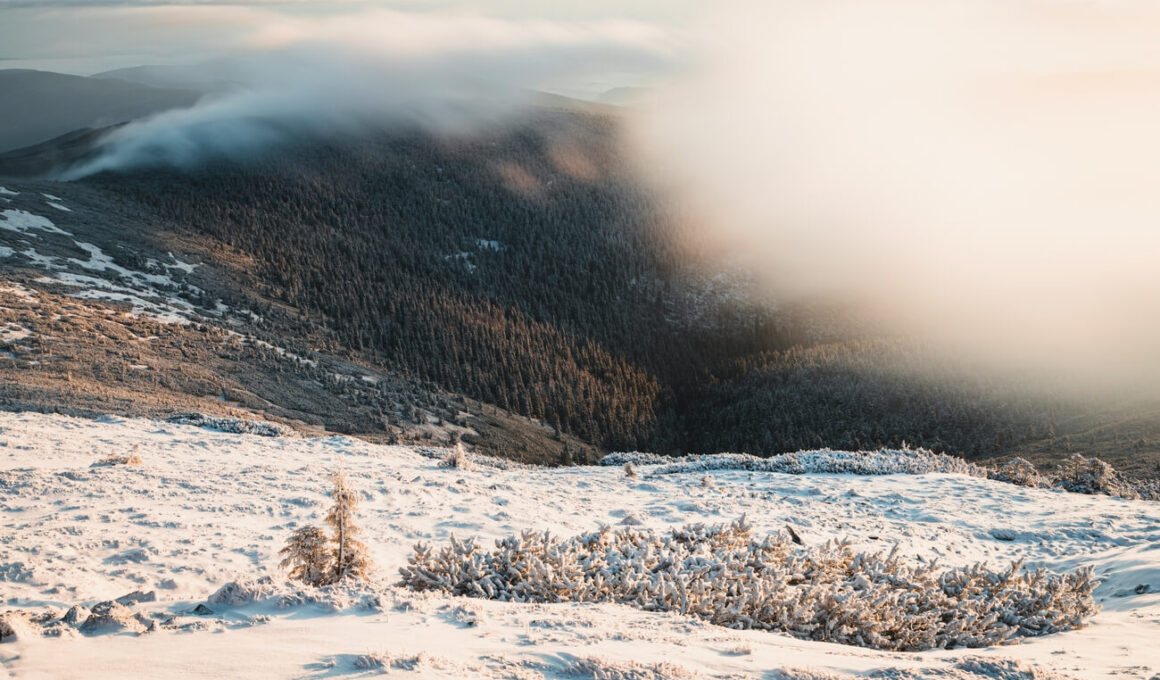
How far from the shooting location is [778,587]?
32.9ft

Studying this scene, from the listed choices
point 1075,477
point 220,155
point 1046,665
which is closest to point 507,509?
point 1046,665

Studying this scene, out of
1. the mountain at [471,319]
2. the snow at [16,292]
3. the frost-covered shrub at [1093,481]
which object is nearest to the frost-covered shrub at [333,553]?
the mountain at [471,319]

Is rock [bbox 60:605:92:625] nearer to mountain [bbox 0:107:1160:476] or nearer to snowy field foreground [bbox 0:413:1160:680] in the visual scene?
snowy field foreground [bbox 0:413:1160:680]

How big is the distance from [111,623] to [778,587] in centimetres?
757

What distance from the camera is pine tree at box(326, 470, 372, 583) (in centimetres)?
995

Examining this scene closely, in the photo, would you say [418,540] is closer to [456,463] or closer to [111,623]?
[111,623]

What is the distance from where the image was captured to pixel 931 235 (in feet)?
511

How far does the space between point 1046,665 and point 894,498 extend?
11.6 metres

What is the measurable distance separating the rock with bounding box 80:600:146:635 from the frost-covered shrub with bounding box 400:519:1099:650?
144 inches

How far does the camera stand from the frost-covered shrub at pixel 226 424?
22.2 meters

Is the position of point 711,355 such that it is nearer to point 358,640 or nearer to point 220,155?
point 220,155

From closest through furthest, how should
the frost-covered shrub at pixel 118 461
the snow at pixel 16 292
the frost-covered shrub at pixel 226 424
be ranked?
the frost-covered shrub at pixel 118 461 < the frost-covered shrub at pixel 226 424 < the snow at pixel 16 292

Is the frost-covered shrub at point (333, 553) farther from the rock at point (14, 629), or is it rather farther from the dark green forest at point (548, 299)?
the dark green forest at point (548, 299)

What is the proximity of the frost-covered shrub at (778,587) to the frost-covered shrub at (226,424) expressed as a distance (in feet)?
46.1
